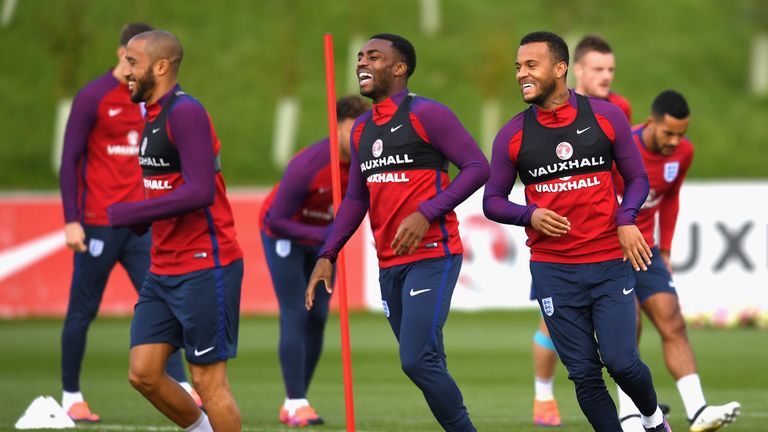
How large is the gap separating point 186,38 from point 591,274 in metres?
42.9

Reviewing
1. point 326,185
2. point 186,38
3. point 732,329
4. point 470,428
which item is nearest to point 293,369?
point 326,185

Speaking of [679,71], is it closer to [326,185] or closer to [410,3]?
[410,3]

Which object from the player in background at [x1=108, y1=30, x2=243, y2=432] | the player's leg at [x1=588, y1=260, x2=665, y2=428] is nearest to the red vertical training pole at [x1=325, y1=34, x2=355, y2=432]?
the player in background at [x1=108, y1=30, x2=243, y2=432]


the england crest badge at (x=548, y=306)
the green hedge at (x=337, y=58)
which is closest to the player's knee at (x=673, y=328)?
the england crest badge at (x=548, y=306)

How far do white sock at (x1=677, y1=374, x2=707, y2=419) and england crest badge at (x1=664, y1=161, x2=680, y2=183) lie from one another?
1560mm

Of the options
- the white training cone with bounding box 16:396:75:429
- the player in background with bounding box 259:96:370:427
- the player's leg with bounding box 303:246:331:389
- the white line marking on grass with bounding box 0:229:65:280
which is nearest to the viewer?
the white training cone with bounding box 16:396:75:429

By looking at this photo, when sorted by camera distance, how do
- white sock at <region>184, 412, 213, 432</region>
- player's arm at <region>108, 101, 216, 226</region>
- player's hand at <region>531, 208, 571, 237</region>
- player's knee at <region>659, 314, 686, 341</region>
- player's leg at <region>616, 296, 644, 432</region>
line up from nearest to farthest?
player's arm at <region>108, 101, 216, 226</region> → player's hand at <region>531, 208, 571, 237</region> → white sock at <region>184, 412, 213, 432</region> → player's leg at <region>616, 296, 644, 432</region> → player's knee at <region>659, 314, 686, 341</region>

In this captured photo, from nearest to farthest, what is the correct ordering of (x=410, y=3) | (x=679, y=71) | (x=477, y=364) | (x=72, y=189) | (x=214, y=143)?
1. (x=214, y=143)
2. (x=72, y=189)
3. (x=477, y=364)
4. (x=679, y=71)
5. (x=410, y=3)

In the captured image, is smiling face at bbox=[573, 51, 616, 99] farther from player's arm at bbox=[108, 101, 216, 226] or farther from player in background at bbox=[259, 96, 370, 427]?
player's arm at bbox=[108, 101, 216, 226]

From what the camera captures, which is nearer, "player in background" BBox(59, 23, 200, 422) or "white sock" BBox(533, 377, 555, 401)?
"white sock" BBox(533, 377, 555, 401)

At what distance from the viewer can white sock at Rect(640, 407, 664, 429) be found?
827cm

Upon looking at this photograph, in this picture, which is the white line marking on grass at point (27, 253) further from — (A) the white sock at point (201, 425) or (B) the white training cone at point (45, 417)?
(A) the white sock at point (201, 425)

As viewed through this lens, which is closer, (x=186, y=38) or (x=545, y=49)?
(x=545, y=49)

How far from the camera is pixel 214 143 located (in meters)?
7.70
